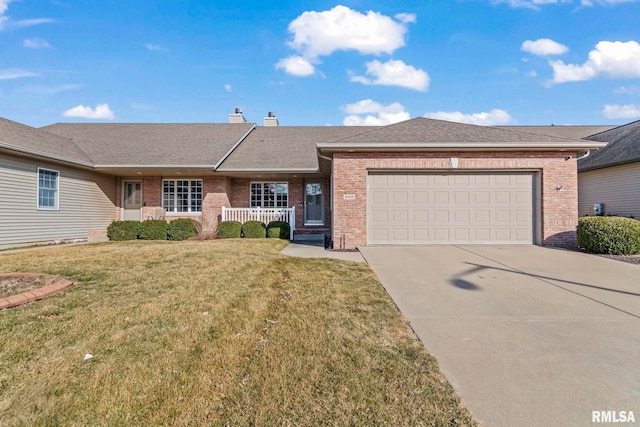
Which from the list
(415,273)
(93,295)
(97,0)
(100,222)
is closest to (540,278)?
(415,273)

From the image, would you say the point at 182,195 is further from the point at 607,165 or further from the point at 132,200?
the point at 607,165

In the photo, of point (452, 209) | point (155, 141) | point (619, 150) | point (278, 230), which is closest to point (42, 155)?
point (155, 141)

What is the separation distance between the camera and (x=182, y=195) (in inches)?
585

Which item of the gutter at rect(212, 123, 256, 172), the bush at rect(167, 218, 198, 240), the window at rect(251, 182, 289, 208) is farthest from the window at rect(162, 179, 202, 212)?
the window at rect(251, 182, 289, 208)

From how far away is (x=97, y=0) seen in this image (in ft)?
32.3

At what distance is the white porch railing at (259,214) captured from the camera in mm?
14062

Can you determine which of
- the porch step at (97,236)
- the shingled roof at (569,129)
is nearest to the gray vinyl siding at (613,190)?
the shingled roof at (569,129)

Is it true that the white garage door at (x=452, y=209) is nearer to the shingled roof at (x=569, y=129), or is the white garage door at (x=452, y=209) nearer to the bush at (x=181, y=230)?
the bush at (x=181, y=230)

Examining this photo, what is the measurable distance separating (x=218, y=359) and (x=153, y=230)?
12.0 m

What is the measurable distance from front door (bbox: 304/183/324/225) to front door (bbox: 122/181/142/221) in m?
8.14

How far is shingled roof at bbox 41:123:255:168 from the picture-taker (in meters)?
13.3

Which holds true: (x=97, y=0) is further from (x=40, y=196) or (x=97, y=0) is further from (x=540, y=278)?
(x=540, y=278)

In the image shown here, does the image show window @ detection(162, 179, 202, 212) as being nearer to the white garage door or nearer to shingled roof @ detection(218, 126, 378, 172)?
shingled roof @ detection(218, 126, 378, 172)

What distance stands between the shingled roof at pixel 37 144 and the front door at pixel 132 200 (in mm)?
2303
